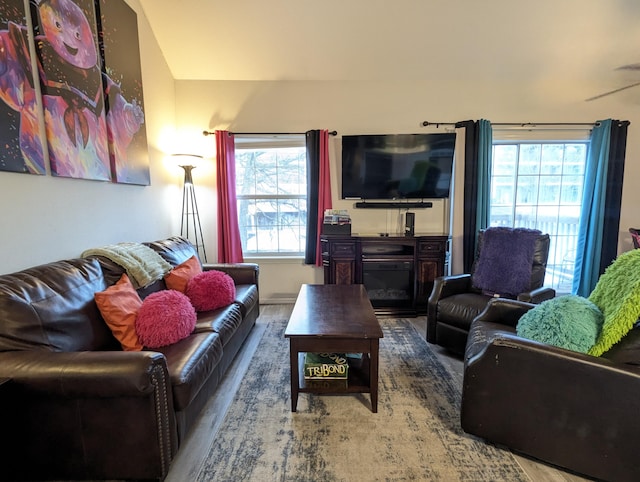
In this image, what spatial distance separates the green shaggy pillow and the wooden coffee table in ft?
2.58

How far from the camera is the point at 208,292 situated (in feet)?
7.50

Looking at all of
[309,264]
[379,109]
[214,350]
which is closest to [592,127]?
[379,109]

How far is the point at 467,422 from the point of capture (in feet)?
5.06

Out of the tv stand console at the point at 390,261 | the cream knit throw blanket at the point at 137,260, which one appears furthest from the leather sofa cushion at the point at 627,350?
the cream knit throw blanket at the point at 137,260

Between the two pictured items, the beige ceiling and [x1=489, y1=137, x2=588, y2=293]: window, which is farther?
[x1=489, y1=137, x2=588, y2=293]: window

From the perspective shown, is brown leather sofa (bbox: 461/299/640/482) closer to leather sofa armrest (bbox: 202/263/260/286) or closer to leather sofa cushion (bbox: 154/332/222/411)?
leather sofa cushion (bbox: 154/332/222/411)

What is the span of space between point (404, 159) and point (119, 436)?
3333 millimetres

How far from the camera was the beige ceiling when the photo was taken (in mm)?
2812

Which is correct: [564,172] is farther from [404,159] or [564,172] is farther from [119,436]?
[119,436]

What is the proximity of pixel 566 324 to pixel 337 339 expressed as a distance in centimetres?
114

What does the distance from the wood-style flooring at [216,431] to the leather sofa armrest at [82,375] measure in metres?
0.50

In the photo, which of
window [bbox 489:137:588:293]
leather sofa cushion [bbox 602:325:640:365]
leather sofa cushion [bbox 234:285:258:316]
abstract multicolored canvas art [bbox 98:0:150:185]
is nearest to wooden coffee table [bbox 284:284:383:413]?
leather sofa cushion [bbox 234:285:258:316]

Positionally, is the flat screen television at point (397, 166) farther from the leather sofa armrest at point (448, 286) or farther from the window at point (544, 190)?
the leather sofa armrest at point (448, 286)

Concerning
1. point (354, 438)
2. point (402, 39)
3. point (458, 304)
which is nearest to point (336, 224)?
point (458, 304)
